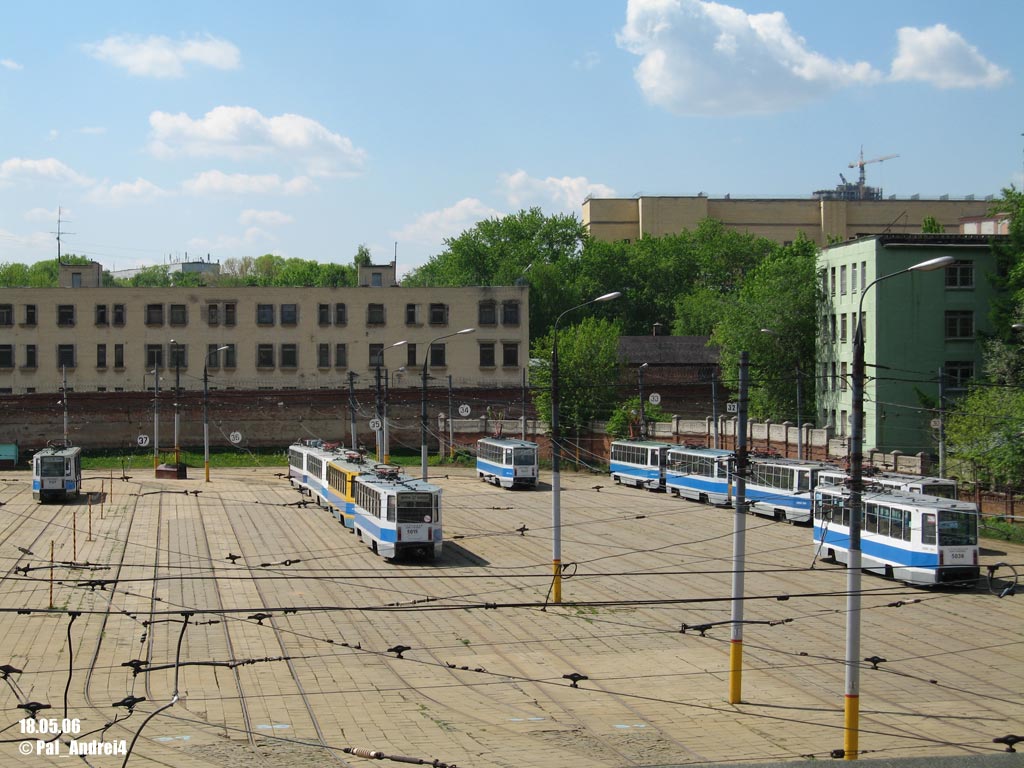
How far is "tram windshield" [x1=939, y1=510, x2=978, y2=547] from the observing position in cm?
3072

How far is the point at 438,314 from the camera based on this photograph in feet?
278

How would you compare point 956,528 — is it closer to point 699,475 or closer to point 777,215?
point 699,475

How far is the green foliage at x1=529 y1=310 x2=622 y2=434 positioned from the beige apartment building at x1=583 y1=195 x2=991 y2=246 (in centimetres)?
5812

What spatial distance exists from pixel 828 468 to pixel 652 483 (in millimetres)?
13455

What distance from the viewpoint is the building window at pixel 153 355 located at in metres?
83.1

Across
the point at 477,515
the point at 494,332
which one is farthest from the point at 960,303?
the point at 494,332

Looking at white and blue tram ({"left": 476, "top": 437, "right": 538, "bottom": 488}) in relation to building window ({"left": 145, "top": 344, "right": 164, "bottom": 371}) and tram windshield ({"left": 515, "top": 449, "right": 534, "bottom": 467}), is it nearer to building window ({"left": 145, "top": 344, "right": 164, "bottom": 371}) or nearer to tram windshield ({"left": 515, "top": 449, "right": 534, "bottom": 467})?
tram windshield ({"left": 515, "top": 449, "right": 534, "bottom": 467})

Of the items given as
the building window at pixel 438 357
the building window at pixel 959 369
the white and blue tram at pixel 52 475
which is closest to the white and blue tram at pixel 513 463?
the white and blue tram at pixel 52 475

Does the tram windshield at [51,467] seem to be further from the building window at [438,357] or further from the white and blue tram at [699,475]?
the building window at [438,357]

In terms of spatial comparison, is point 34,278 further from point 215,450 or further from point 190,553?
point 190,553

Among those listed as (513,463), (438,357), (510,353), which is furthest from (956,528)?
(438,357)

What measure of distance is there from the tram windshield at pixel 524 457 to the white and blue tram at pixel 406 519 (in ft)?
67.3

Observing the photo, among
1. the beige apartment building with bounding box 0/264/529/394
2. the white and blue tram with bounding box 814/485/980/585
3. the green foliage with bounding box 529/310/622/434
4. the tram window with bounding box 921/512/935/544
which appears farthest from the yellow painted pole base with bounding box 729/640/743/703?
the beige apartment building with bounding box 0/264/529/394

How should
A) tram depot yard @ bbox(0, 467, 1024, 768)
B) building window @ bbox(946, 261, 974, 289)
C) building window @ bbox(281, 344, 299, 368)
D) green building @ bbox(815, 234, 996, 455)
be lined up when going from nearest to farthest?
tram depot yard @ bbox(0, 467, 1024, 768), green building @ bbox(815, 234, 996, 455), building window @ bbox(946, 261, 974, 289), building window @ bbox(281, 344, 299, 368)
